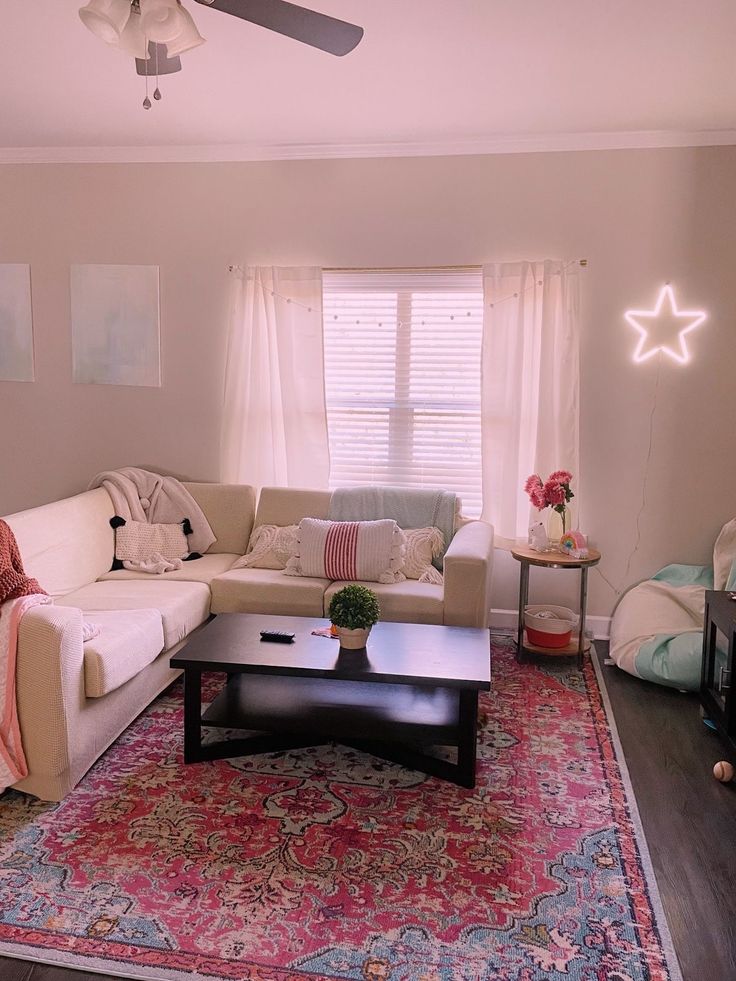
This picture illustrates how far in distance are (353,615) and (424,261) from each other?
7.76 ft

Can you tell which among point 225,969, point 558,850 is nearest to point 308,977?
point 225,969

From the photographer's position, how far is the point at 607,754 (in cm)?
296

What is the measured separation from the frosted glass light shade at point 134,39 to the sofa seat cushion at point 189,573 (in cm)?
240

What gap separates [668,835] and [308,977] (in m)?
1.23

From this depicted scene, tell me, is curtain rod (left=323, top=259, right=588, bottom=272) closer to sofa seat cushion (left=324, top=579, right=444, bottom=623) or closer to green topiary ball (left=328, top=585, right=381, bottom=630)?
sofa seat cushion (left=324, top=579, right=444, bottom=623)

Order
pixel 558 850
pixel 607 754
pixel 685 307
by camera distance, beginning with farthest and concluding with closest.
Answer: pixel 685 307 → pixel 607 754 → pixel 558 850

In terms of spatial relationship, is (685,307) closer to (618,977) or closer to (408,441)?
(408,441)

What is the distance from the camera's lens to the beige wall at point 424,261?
4.13 m

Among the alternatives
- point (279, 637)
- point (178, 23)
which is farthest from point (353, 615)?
point (178, 23)

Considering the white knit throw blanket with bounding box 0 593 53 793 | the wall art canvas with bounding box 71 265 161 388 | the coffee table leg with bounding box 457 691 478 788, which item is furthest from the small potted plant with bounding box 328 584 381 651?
the wall art canvas with bounding box 71 265 161 388

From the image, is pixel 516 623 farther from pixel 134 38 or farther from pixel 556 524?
pixel 134 38

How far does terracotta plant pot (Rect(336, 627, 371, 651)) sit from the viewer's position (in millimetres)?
2859

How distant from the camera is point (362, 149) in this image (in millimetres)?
4344

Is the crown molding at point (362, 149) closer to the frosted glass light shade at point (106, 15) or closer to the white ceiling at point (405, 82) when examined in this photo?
the white ceiling at point (405, 82)
